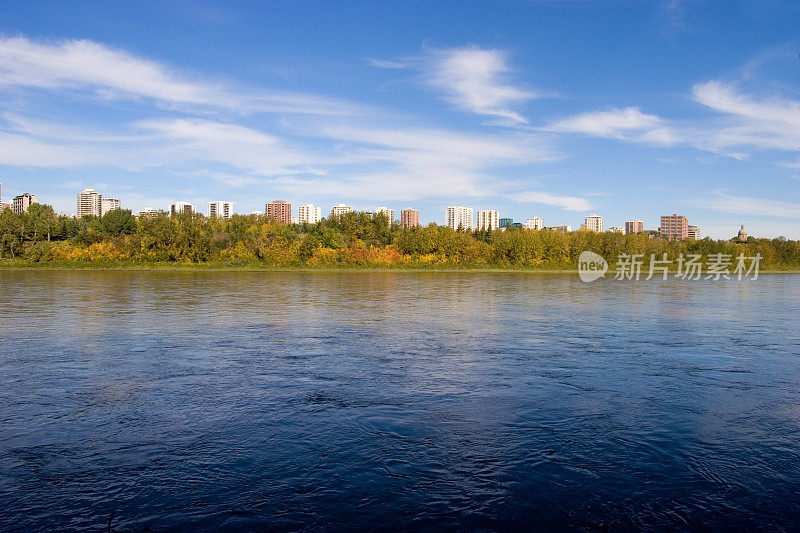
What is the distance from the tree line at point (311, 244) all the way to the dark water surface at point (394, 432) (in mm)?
71674

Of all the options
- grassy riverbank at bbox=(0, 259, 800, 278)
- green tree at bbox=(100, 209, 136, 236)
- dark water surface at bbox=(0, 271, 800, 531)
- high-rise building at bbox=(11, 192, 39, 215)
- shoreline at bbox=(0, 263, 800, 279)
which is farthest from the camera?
high-rise building at bbox=(11, 192, 39, 215)

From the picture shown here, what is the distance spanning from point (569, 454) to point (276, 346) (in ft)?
31.6

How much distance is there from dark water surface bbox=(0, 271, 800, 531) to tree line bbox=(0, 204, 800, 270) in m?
71.7

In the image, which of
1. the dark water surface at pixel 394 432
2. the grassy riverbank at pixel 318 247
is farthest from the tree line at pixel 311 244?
the dark water surface at pixel 394 432

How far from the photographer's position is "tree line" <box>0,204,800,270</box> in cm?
8412

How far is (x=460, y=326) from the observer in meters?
20.1

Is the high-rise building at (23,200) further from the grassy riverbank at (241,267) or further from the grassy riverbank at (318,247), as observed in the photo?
the grassy riverbank at (241,267)

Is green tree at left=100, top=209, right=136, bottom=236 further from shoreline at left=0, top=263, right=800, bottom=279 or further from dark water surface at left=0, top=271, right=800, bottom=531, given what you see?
dark water surface at left=0, top=271, right=800, bottom=531

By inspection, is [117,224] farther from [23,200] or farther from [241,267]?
[23,200]

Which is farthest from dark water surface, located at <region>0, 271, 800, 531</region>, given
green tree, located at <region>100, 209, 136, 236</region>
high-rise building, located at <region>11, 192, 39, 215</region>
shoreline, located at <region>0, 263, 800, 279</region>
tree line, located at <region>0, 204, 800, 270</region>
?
high-rise building, located at <region>11, 192, 39, 215</region>

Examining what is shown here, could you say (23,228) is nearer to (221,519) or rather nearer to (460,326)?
(460,326)

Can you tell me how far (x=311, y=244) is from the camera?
9031 centimetres

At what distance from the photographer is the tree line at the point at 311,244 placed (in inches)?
3312

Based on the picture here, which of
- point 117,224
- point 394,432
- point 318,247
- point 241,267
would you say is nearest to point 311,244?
point 318,247
